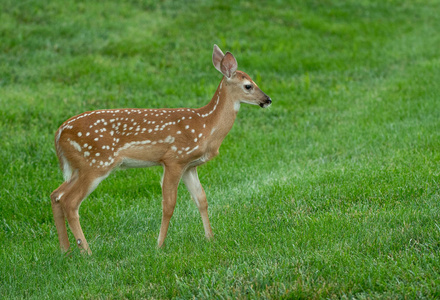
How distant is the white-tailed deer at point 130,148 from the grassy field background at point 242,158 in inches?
17.6

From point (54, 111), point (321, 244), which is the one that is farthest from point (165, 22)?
point (321, 244)

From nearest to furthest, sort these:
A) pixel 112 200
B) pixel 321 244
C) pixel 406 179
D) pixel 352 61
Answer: pixel 321 244 → pixel 406 179 → pixel 112 200 → pixel 352 61

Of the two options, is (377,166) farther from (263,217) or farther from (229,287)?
(229,287)

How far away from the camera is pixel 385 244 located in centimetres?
507

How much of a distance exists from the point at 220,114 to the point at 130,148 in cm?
103

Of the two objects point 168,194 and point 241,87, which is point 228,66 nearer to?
point 241,87

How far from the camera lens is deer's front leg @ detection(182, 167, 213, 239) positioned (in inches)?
236

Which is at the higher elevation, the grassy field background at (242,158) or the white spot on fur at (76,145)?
the white spot on fur at (76,145)

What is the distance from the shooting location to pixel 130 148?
5.83m

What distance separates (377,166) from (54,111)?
236 inches

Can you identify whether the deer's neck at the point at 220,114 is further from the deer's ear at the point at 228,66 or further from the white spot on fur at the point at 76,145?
the white spot on fur at the point at 76,145

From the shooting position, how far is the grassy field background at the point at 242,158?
16.1ft

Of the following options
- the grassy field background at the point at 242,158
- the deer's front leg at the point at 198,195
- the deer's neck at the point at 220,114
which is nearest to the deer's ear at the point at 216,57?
the deer's neck at the point at 220,114

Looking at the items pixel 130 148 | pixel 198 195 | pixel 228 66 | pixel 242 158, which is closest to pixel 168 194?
pixel 198 195
